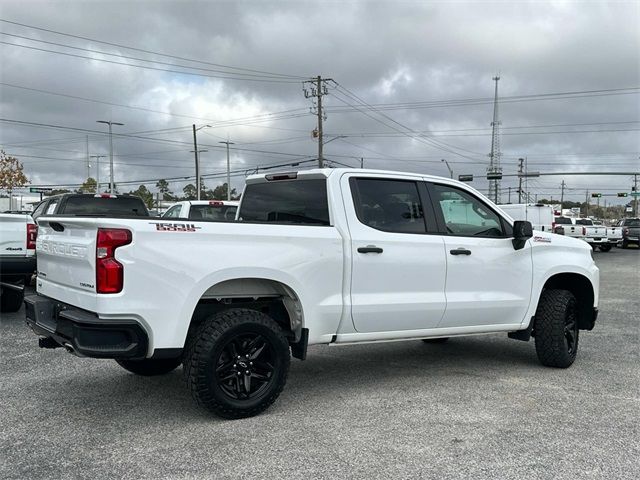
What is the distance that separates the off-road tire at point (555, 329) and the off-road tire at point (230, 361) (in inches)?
115

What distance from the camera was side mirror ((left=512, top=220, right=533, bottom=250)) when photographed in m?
5.64

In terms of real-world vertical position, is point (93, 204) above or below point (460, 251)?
above

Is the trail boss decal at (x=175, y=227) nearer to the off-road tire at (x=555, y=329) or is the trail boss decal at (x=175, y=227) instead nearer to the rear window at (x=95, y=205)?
the off-road tire at (x=555, y=329)

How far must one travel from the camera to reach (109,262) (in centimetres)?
387

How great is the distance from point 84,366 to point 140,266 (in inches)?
101

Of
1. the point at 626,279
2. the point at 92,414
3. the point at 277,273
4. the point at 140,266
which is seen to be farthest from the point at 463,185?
the point at 626,279

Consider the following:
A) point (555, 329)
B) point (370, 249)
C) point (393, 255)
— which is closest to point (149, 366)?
point (370, 249)

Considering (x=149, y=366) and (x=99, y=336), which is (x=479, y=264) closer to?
(x=149, y=366)

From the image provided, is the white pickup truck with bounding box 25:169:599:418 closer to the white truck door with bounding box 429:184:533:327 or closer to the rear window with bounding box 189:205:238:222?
the white truck door with bounding box 429:184:533:327

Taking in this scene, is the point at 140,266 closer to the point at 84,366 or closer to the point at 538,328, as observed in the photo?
the point at 84,366

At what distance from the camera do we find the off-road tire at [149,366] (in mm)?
5387

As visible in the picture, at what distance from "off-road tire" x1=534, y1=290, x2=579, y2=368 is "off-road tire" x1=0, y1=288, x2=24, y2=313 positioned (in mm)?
7138

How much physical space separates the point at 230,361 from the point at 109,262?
1161 mm

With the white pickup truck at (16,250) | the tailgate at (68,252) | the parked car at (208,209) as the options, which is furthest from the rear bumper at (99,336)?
the parked car at (208,209)
